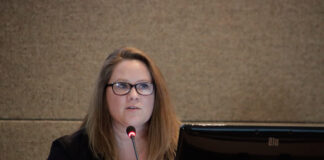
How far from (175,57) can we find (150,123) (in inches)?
21.2

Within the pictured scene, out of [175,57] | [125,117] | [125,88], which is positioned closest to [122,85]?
[125,88]

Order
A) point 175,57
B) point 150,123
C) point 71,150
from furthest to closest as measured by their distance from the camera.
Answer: point 175,57
point 150,123
point 71,150

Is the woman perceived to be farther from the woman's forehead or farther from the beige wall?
the beige wall

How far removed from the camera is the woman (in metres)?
1.16

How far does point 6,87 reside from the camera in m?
1.69

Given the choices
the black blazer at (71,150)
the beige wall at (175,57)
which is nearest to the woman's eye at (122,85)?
the black blazer at (71,150)

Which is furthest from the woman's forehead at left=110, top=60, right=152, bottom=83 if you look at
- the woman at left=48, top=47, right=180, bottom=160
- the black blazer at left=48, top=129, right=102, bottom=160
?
the black blazer at left=48, top=129, right=102, bottom=160

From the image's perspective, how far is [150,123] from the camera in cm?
131

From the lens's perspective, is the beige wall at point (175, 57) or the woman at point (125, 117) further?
the beige wall at point (175, 57)

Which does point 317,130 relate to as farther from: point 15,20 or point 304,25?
point 15,20

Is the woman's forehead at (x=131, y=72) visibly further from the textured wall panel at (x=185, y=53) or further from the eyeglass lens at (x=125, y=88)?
the textured wall panel at (x=185, y=53)

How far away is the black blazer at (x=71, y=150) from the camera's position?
44.9 inches

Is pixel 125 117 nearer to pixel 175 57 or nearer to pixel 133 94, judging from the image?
pixel 133 94

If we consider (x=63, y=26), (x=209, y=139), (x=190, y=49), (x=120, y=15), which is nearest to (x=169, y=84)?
(x=190, y=49)
